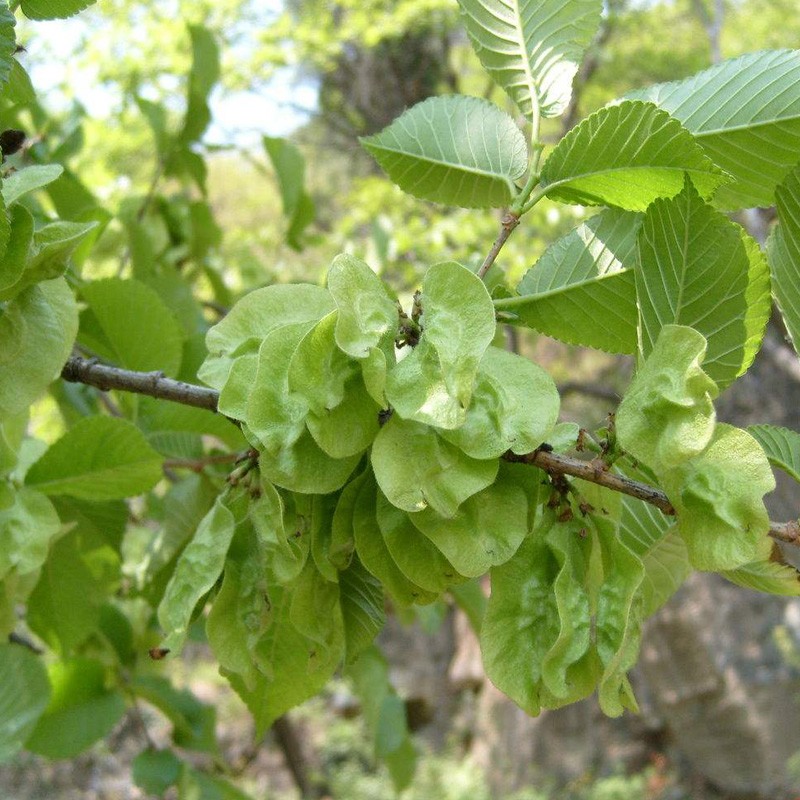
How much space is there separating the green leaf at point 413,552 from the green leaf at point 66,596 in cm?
→ 54

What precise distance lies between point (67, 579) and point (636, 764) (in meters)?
4.87

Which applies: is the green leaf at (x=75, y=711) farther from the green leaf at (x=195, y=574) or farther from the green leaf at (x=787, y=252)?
the green leaf at (x=787, y=252)

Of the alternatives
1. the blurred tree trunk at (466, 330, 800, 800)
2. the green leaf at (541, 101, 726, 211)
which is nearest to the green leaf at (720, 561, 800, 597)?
the green leaf at (541, 101, 726, 211)

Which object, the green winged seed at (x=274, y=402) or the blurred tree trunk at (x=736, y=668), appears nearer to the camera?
the green winged seed at (x=274, y=402)

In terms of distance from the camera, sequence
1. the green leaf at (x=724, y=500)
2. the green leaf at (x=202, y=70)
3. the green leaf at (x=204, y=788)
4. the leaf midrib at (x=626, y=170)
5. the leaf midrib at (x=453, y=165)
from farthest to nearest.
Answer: the green leaf at (x=202, y=70), the green leaf at (x=204, y=788), the leaf midrib at (x=453, y=165), the leaf midrib at (x=626, y=170), the green leaf at (x=724, y=500)

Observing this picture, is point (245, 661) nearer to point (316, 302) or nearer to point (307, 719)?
point (316, 302)

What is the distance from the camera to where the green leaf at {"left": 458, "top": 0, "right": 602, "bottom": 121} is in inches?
24.9

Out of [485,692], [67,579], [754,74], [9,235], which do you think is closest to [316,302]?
[9,235]

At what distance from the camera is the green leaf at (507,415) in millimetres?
448

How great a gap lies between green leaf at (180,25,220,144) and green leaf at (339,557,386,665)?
91 centimetres

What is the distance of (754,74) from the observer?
22.0 inches

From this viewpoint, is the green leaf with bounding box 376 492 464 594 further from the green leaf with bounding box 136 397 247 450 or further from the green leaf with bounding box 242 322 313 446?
the green leaf with bounding box 136 397 247 450

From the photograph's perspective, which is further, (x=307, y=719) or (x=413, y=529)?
(x=307, y=719)

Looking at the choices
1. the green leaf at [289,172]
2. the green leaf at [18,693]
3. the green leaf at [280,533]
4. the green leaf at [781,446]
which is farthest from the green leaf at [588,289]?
the green leaf at [289,172]
